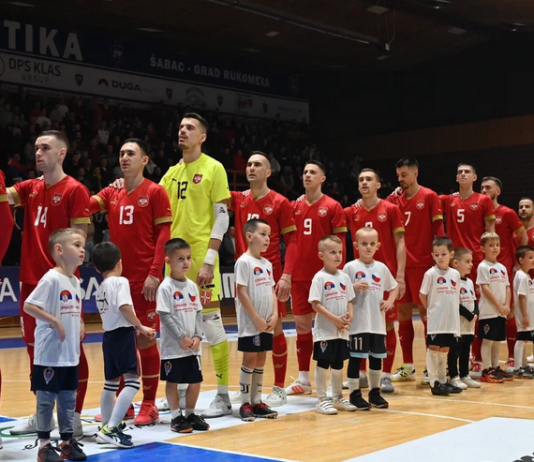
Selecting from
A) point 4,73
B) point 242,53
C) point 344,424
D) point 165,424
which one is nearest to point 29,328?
point 165,424

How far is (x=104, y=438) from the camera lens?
197 inches

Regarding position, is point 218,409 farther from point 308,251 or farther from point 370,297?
point 308,251

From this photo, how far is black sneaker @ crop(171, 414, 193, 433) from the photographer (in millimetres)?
5383

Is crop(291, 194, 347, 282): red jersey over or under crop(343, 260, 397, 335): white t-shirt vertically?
over

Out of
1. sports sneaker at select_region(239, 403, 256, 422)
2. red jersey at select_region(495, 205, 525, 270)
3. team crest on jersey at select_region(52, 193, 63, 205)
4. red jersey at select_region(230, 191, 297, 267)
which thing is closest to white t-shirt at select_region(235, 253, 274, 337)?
sports sneaker at select_region(239, 403, 256, 422)

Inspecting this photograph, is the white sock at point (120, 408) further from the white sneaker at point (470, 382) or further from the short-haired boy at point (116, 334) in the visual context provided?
the white sneaker at point (470, 382)

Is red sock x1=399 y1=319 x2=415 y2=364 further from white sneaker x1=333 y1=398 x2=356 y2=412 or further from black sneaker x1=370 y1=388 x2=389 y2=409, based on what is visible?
white sneaker x1=333 y1=398 x2=356 y2=412

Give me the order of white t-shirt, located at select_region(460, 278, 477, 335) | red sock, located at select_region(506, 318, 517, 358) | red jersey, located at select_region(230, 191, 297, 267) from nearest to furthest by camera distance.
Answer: red jersey, located at select_region(230, 191, 297, 267) < white t-shirt, located at select_region(460, 278, 477, 335) < red sock, located at select_region(506, 318, 517, 358)

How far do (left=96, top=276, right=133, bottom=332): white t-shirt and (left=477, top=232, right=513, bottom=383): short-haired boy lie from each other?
4.54m

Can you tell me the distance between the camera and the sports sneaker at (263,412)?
6000 millimetres

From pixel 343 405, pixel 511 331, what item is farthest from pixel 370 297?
pixel 511 331

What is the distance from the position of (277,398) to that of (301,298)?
3.70 feet

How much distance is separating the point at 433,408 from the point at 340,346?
0.99m

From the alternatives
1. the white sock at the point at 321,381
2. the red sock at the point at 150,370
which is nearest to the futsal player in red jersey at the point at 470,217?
the white sock at the point at 321,381
